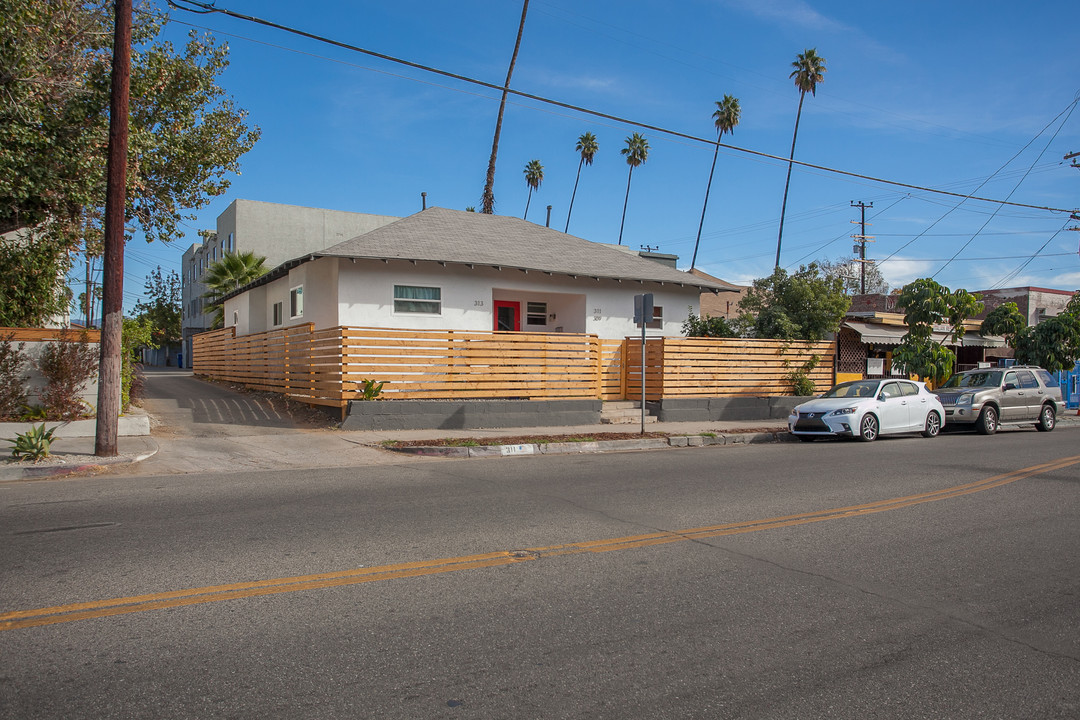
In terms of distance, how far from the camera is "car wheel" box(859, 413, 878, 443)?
1594 cm

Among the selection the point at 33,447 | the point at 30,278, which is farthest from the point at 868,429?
the point at 30,278

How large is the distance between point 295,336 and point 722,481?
12.0 m

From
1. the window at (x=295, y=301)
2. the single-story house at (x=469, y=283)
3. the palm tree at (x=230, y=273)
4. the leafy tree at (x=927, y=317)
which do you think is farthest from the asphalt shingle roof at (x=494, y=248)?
the palm tree at (x=230, y=273)

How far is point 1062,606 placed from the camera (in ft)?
16.4

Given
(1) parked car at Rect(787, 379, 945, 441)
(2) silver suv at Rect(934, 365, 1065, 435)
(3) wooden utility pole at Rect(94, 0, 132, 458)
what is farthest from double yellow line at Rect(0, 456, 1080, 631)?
(2) silver suv at Rect(934, 365, 1065, 435)

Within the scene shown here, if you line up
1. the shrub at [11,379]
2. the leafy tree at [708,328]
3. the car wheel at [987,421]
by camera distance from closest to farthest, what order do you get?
the shrub at [11,379]
the car wheel at [987,421]
the leafy tree at [708,328]

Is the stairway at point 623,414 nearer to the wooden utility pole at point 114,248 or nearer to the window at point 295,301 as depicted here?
the window at point 295,301

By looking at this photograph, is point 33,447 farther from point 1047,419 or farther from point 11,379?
point 1047,419

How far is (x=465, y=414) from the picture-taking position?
1559cm

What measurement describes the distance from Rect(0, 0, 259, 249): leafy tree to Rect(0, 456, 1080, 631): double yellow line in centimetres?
1008

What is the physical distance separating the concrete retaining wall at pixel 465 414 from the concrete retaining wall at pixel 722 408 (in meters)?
2.09

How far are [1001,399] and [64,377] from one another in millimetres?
21165

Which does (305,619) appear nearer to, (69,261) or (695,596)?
(695,596)

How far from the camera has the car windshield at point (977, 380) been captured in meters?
19.0
